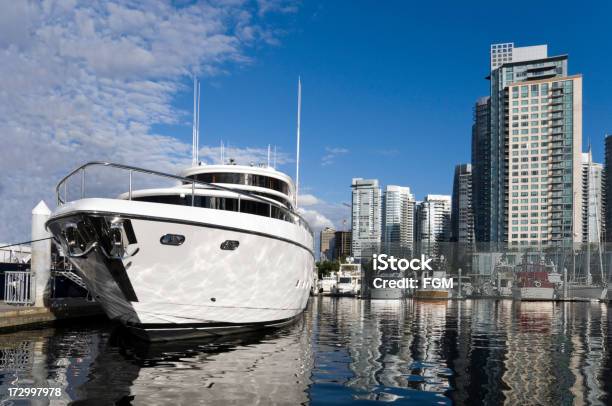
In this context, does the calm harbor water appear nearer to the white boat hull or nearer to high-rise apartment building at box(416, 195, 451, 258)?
the white boat hull

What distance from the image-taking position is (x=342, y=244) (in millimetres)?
152000

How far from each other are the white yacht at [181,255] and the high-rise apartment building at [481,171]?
117 m

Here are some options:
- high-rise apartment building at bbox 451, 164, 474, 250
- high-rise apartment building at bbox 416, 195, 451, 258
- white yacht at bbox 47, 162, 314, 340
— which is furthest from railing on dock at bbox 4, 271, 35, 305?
high-rise apartment building at bbox 416, 195, 451, 258

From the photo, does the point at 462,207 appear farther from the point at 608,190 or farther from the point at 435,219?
the point at 608,190

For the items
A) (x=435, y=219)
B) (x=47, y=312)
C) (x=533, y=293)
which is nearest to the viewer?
(x=47, y=312)

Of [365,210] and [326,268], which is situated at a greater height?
→ [365,210]

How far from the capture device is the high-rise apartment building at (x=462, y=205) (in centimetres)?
14775

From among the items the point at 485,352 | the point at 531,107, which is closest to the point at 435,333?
the point at 485,352

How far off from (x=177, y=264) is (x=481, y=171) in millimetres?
139044

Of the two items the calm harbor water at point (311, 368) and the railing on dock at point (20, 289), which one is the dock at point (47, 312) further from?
the calm harbor water at point (311, 368)

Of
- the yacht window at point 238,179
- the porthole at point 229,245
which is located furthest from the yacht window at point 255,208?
the yacht window at point 238,179

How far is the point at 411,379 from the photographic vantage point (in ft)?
32.9

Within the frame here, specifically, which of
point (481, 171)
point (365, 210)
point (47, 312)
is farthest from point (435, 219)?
point (47, 312)

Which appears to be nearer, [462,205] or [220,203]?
[220,203]
